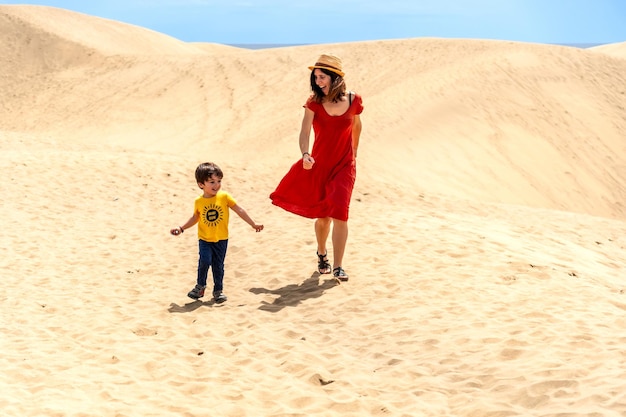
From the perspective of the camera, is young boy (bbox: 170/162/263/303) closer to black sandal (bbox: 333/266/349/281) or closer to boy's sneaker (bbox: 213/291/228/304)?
boy's sneaker (bbox: 213/291/228/304)

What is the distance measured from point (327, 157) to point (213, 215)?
1.31m

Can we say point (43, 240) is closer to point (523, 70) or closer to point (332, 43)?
point (523, 70)

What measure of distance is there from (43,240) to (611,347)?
7.55 m

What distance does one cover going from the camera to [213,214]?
7.14 metres

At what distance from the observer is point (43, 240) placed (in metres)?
10.0

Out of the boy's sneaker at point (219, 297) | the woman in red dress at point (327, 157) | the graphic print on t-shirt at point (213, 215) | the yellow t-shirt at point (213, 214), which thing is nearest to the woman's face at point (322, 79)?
the woman in red dress at point (327, 157)

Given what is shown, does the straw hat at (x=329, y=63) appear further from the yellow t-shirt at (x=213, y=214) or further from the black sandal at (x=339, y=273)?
the black sandal at (x=339, y=273)

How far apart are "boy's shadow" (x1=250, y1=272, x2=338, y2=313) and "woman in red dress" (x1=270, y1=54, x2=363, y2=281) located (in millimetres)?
383

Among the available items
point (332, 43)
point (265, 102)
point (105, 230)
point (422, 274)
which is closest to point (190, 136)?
point (265, 102)

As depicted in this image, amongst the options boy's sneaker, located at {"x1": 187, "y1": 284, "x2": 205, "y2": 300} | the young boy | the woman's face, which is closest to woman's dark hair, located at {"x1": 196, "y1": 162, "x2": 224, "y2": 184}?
the young boy

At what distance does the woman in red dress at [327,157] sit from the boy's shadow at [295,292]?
383mm

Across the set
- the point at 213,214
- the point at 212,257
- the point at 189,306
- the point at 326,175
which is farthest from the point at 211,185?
the point at 189,306

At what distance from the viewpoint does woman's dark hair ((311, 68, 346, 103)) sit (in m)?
7.18

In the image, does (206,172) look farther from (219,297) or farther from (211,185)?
(219,297)
